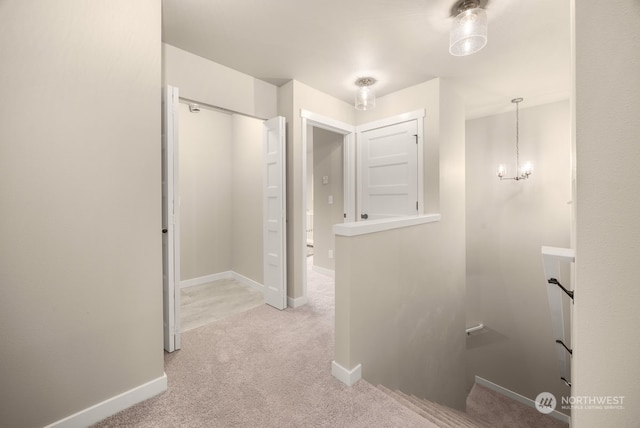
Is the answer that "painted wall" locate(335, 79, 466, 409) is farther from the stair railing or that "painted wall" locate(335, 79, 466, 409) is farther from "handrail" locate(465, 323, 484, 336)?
"handrail" locate(465, 323, 484, 336)

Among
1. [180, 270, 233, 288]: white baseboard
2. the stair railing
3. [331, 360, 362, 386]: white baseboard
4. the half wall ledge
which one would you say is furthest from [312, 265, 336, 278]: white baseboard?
the stair railing

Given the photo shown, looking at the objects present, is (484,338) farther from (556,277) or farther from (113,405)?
(113,405)

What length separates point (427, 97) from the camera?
10.3ft

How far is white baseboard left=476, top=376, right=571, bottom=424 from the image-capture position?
4043 mm

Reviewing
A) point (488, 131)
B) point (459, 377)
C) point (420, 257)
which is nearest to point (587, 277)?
point (420, 257)

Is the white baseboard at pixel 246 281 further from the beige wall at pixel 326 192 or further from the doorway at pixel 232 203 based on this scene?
the beige wall at pixel 326 192

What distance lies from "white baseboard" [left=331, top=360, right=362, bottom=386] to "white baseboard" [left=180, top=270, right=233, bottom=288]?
2.72 metres

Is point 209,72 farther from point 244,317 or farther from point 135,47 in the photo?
point 244,317

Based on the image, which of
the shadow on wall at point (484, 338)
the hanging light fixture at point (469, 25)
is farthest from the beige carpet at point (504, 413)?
the hanging light fixture at point (469, 25)

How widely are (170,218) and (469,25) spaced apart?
2507 mm

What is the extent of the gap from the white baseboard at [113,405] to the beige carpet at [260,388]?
0.12 ft

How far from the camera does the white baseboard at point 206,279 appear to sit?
3819 mm

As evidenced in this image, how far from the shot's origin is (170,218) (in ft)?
6.76

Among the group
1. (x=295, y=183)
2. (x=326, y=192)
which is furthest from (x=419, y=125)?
(x=326, y=192)
